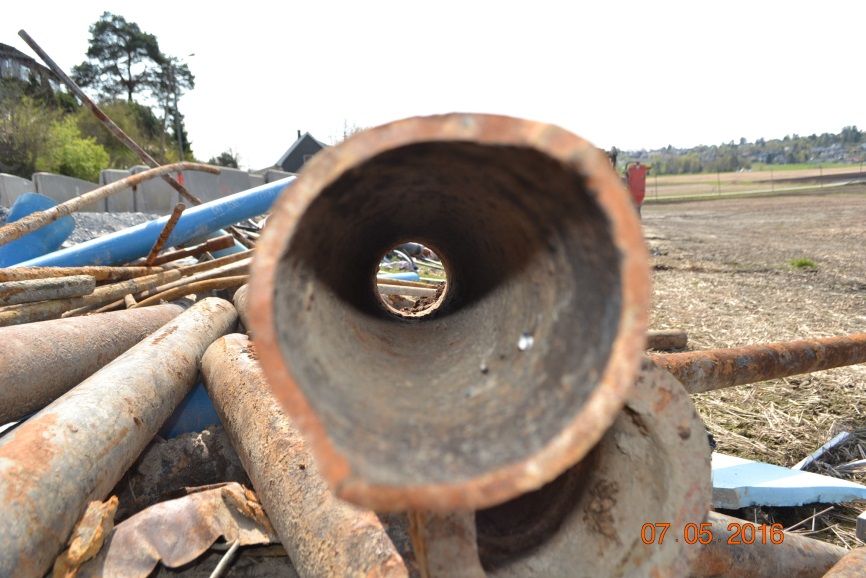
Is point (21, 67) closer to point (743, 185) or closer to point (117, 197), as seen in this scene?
point (117, 197)

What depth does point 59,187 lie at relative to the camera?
1465 centimetres

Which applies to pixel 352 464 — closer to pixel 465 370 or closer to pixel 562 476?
pixel 465 370

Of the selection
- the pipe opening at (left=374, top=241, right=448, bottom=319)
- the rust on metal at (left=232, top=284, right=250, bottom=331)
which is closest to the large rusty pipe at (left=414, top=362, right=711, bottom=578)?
the pipe opening at (left=374, top=241, right=448, bottom=319)

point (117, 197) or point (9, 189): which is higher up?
point (9, 189)

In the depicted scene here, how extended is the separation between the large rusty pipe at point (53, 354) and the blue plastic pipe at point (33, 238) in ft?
9.22

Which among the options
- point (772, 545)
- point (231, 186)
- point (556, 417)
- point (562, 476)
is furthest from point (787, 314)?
point (231, 186)

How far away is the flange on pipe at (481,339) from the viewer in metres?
0.81

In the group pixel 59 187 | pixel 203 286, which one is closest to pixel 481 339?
pixel 203 286

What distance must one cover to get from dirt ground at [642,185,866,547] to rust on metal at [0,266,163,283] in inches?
192

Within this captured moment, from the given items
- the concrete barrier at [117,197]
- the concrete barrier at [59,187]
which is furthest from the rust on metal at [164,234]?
the concrete barrier at [117,197]

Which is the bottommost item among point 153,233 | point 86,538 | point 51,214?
point 86,538

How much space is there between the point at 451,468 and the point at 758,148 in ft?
376

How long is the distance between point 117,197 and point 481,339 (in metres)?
16.1

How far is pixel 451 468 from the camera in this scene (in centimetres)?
85
